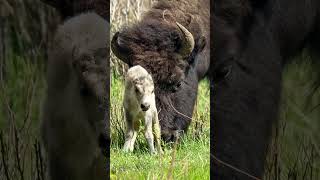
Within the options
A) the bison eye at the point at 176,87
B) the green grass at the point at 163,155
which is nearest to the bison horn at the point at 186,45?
the bison eye at the point at 176,87

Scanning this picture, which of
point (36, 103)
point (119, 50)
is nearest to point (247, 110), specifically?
point (36, 103)

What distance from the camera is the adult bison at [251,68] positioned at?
186 cm

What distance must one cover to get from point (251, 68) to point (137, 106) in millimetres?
1496

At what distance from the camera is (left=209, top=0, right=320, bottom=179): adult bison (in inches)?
73.1

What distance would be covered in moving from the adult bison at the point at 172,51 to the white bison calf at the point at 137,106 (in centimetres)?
46

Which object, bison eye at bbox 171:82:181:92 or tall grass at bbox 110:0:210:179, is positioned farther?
bison eye at bbox 171:82:181:92

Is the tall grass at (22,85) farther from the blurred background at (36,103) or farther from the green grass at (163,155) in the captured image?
the green grass at (163,155)

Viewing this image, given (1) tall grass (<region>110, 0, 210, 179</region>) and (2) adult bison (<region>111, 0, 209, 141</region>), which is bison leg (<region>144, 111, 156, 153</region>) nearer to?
(1) tall grass (<region>110, 0, 210, 179</region>)

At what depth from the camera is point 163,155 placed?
3.10 meters

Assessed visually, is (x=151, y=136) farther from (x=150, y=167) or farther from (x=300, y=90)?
(x=300, y=90)

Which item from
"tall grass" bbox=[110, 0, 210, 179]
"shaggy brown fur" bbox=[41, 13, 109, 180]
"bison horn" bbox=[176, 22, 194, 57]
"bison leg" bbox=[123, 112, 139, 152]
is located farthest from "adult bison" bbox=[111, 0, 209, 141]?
"shaggy brown fur" bbox=[41, 13, 109, 180]

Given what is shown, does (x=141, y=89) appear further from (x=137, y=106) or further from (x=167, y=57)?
(x=167, y=57)

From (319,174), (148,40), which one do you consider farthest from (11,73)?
(148,40)

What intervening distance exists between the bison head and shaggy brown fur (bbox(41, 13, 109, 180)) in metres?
2.02
